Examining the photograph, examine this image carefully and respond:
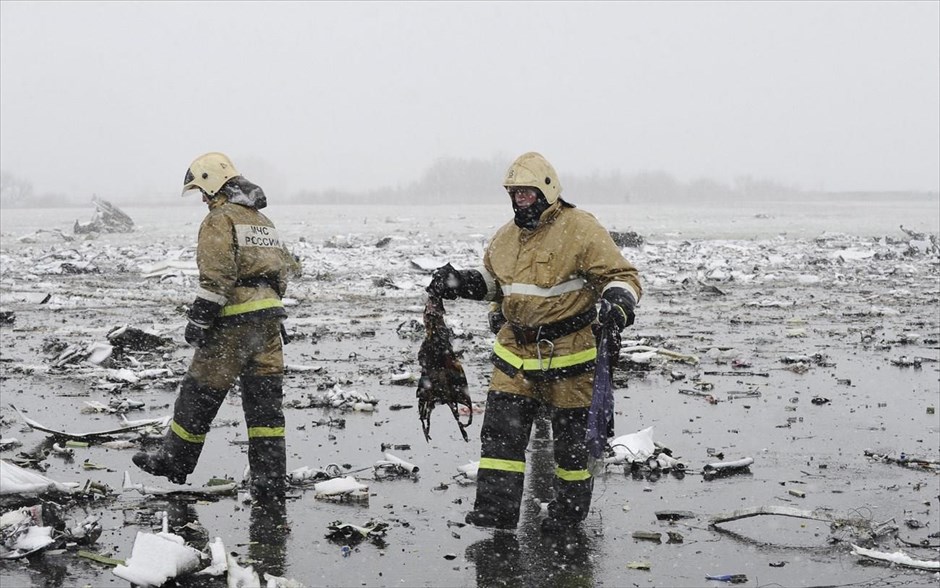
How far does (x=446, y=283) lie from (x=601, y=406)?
104cm

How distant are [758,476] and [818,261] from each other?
1591 cm

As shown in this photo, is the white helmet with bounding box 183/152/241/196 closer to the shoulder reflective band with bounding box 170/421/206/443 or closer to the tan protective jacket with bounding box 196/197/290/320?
the tan protective jacket with bounding box 196/197/290/320

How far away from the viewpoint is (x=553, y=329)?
4.97 meters

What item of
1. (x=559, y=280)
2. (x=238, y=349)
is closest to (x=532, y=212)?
(x=559, y=280)

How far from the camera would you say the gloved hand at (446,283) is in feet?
17.0

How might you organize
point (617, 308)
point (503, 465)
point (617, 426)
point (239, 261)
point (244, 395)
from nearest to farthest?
1. point (617, 308)
2. point (503, 465)
3. point (239, 261)
4. point (244, 395)
5. point (617, 426)

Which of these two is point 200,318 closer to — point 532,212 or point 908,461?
point 532,212

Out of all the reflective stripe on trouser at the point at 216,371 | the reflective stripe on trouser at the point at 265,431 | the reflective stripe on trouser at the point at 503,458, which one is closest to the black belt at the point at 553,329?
the reflective stripe on trouser at the point at 503,458

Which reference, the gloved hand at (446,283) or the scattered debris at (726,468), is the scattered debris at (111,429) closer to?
the gloved hand at (446,283)

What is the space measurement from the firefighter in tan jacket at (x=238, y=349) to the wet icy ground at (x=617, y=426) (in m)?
0.28

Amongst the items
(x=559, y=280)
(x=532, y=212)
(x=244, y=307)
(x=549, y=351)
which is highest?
(x=532, y=212)

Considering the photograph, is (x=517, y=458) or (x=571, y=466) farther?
(x=571, y=466)

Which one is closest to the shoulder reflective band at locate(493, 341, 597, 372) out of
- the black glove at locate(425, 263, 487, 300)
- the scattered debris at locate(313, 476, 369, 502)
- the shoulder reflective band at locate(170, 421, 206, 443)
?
the black glove at locate(425, 263, 487, 300)

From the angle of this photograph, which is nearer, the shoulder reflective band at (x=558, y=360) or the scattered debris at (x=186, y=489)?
the shoulder reflective band at (x=558, y=360)
